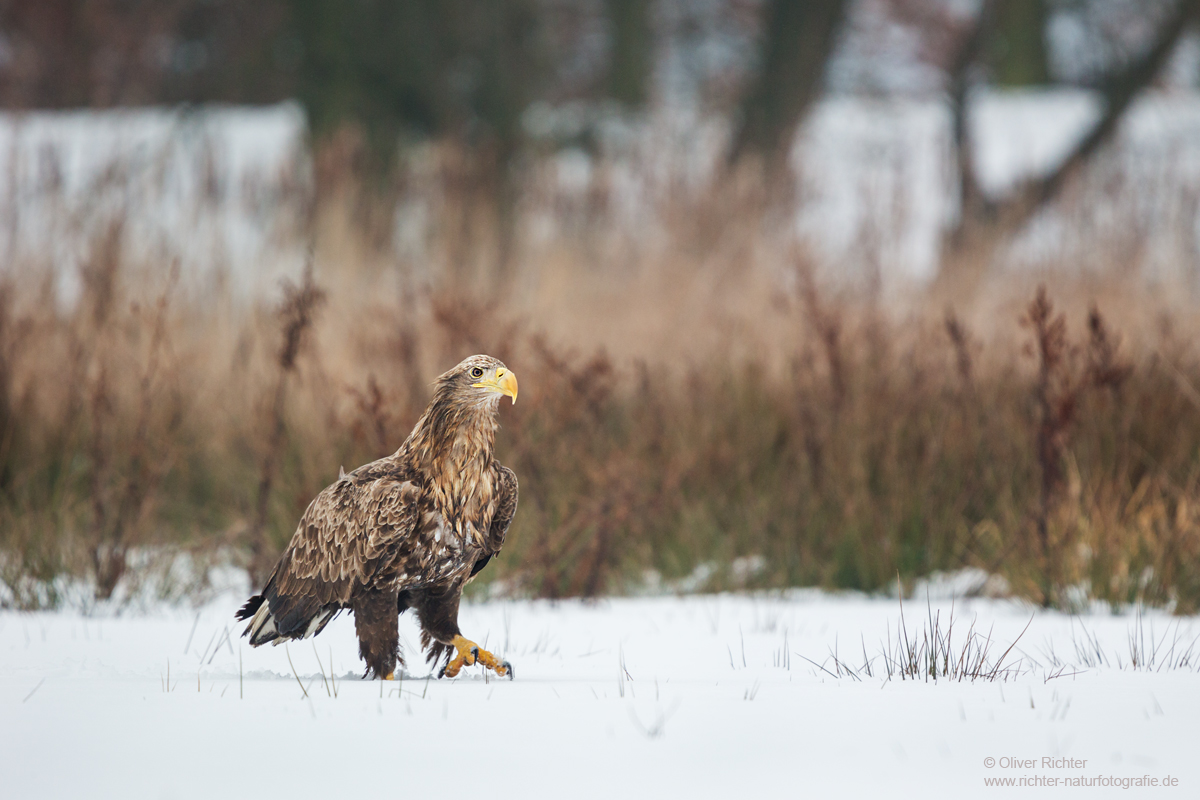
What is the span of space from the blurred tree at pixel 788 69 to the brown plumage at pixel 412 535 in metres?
8.87

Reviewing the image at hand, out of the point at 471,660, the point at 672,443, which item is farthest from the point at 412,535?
the point at 672,443

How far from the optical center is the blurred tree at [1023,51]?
53.8 ft

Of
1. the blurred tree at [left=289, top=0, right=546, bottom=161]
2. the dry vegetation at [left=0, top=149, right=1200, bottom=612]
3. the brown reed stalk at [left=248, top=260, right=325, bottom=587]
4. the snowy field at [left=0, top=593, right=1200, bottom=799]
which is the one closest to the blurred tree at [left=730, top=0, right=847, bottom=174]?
the blurred tree at [left=289, top=0, right=546, bottom=161]

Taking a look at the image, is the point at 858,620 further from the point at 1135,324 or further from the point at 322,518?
the point at 1135,324

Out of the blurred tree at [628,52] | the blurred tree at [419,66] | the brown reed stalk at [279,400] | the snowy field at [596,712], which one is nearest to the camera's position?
the snowy field at [596,712]

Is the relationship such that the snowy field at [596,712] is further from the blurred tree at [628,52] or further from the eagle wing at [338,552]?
the blurred tree at [628,52]

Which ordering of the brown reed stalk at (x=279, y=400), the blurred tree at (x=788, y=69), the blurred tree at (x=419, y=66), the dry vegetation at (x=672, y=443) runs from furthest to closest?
the blurred tree at (x=788, y=69), the blurred tree at (x=419, y=66), the dry vegetation at (x=672, y=443), the brown reed stalk at (x=279, y=400)

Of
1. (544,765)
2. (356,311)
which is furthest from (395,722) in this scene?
(356,311)

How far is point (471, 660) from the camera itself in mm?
2836

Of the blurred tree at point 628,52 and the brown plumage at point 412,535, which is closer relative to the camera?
the brown plumage at point 412,535

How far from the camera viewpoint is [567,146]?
1198 cm

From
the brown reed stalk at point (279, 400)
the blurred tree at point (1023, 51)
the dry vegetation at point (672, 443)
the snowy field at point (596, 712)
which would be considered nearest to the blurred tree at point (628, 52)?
the blurred tree at point (1023, 51)

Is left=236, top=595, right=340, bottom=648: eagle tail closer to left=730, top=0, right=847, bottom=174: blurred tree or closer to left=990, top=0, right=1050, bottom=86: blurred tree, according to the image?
left=730, top=0, right=847, bottom=174: blurred tree

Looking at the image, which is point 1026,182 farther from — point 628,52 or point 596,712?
point 596,712
